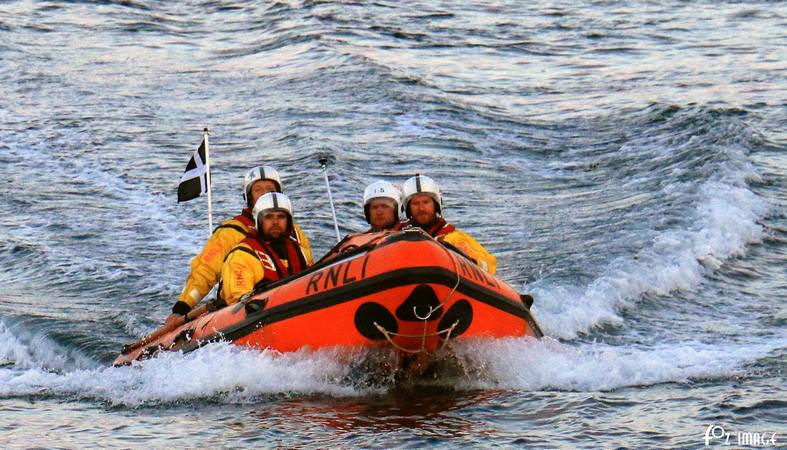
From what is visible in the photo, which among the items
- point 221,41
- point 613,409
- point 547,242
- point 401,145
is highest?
point 221,41

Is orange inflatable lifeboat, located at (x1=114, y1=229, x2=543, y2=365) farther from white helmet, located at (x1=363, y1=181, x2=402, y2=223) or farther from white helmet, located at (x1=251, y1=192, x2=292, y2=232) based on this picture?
white helmet, located at (x1=363, y1=181, x2=402, y2=223)

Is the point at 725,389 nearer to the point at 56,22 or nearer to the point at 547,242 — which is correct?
the point at 547,242

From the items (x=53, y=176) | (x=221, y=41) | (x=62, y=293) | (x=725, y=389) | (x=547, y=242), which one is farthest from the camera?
(x=221, y=41)

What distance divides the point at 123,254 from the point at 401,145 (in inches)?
209

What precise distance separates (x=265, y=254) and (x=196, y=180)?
263 cm

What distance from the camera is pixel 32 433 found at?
7.76m

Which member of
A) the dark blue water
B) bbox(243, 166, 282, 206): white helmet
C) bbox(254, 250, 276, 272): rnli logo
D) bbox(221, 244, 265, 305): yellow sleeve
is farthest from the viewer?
bbox(243, 166, 282, 206): white helmet

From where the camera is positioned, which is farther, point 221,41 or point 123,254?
point 221,41

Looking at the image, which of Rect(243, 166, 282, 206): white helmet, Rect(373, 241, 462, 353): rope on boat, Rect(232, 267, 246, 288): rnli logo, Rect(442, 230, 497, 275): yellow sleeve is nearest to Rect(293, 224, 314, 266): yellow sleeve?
Rect(243, 166, 282, 206): white helmet

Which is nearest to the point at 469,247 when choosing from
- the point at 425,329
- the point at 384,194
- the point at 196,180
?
the point at 384,194

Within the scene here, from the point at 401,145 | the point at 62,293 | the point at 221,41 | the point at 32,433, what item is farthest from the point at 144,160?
the point at 32,433

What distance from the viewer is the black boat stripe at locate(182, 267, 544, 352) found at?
8.09m

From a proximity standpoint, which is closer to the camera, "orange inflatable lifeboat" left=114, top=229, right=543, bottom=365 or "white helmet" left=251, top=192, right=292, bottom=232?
"orange inflatable lifeboat" left=114, top=229, right=543, bottom=365

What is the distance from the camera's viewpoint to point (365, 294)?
8188 millimetres
